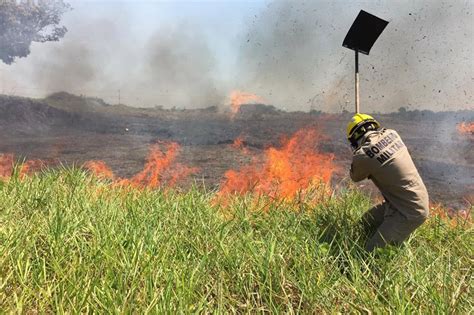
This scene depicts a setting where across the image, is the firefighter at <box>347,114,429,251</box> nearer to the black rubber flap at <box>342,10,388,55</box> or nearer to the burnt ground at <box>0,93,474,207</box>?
the black rubber flap at <box>342,10,388,55</box>


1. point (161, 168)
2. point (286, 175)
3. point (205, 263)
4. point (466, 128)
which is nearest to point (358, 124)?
point (205, 263)

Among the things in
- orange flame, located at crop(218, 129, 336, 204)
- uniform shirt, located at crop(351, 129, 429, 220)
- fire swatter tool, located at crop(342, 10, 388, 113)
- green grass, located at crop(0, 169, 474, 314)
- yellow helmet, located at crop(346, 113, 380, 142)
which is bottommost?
green grass, located at crop(0, 169, 474, 314)

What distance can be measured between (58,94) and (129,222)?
14.5m

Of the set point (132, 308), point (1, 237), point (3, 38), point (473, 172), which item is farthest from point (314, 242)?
point (3, 38)

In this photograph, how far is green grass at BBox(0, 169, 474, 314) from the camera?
7.91ft

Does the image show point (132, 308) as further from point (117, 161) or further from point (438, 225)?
point (117, 161)

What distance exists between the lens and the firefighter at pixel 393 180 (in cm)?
332

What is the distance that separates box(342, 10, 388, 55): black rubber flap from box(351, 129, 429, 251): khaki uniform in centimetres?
167

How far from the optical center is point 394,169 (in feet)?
10.9

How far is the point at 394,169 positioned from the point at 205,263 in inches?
69.2

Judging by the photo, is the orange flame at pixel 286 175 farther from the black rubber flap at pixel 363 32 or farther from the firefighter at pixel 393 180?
the black rubber flap at pixel 363 32

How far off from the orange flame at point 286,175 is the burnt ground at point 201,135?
562 millimetres

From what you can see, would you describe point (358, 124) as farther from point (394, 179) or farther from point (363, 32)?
point (363, 32)

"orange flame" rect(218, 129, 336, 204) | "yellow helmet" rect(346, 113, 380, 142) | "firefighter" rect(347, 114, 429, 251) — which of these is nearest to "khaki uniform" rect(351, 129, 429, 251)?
"firefighter" rect(347, 114, 429, 251)
